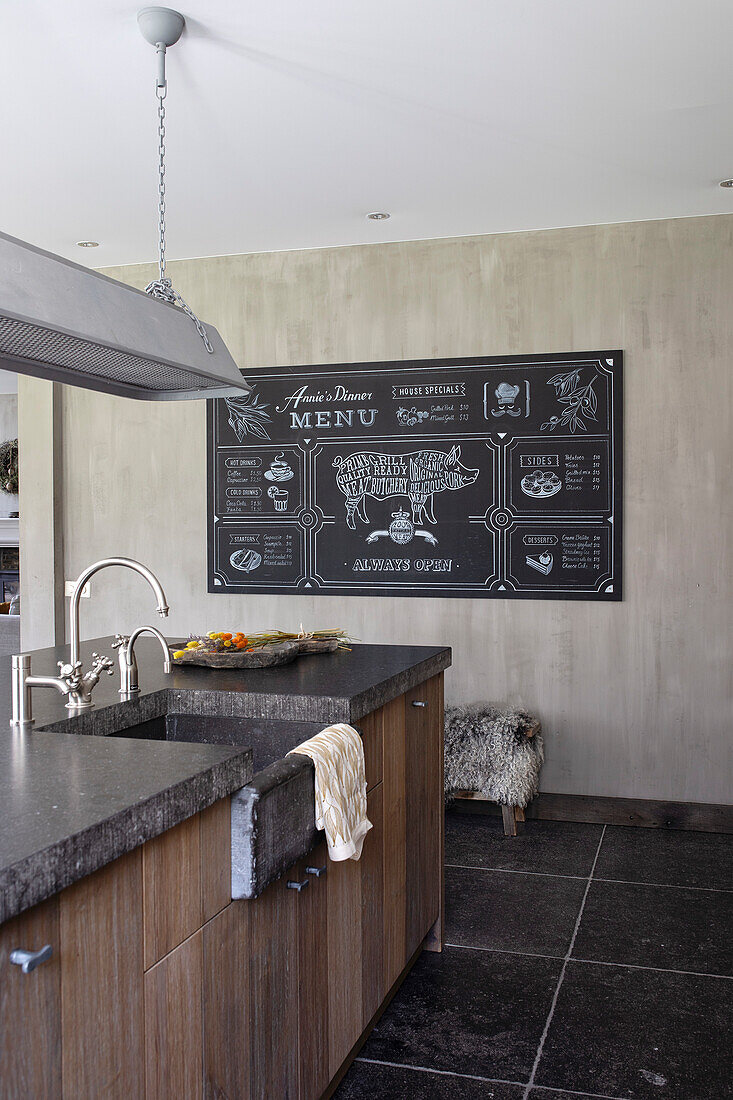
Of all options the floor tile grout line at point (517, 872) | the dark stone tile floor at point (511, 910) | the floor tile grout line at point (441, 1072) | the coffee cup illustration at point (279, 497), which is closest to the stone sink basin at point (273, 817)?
the floor tile grout line at point (441, 1072)

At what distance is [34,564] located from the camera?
4.89m

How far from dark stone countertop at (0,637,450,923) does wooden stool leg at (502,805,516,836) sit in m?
1.43

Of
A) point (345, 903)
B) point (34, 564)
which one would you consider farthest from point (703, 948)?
point (34, 564)

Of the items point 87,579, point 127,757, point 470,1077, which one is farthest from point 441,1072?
point 87,579

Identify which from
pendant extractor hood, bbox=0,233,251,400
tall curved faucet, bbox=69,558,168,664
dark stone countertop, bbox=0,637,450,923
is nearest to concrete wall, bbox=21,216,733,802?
dark stone countertop, bbox=0,637,450,923

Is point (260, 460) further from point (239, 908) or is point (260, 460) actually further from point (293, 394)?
point (239, 908)

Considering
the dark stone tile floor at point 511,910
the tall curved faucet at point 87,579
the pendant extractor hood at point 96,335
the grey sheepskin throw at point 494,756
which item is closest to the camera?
the pendant extractor hood at point 96,335

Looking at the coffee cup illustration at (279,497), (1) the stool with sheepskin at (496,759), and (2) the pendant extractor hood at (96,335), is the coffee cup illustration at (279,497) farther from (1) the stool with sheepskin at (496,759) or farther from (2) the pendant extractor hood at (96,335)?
(2) the pendant extractor hood at (96,335)

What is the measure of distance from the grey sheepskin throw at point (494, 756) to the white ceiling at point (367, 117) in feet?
7.01

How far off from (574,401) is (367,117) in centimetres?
161

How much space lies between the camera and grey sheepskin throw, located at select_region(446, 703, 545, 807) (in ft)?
12.7

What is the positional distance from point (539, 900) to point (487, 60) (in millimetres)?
2644

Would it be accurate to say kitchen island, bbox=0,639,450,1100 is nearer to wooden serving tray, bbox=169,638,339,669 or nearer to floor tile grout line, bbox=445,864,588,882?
wooden serving tray, bbox=169,638,339,669

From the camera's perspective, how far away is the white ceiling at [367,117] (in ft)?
8.20
